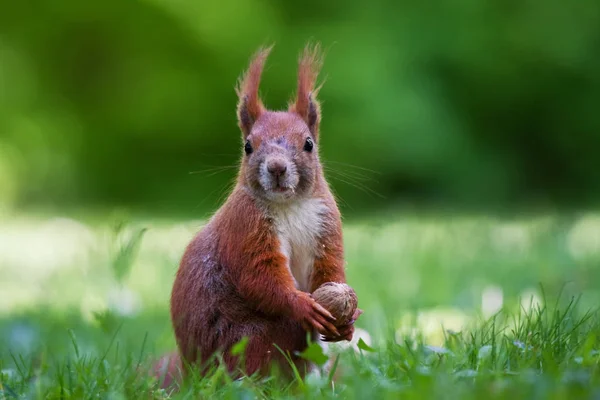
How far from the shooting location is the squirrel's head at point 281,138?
254 cm

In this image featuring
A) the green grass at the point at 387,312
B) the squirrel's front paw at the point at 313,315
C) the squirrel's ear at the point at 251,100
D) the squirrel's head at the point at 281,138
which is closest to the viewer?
the green grass at the point at 387,312

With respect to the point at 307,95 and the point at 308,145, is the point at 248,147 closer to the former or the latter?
the point at 308,145

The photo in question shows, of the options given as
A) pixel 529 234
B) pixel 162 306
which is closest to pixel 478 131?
pixel 529 234

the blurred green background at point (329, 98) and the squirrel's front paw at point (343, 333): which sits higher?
the blurred green background at point (329, 98)

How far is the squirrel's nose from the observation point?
2514 millimetres

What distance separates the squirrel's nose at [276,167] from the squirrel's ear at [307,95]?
1.12 ft

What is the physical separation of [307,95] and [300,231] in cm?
48

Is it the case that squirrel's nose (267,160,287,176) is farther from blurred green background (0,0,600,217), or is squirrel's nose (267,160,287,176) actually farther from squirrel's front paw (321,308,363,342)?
blurred green background (0,0,600,217)

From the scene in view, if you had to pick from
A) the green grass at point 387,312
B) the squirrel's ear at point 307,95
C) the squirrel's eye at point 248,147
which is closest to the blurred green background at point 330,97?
the green grass at point 387,312

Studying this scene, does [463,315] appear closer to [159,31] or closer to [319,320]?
[319,320]

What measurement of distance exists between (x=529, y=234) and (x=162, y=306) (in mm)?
2744

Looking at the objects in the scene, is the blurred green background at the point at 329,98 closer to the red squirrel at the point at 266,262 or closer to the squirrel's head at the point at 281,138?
the squirrel's head at the point at 281,138

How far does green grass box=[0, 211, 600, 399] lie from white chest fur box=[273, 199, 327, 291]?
0.95 feet

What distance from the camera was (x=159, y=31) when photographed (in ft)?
37.5
